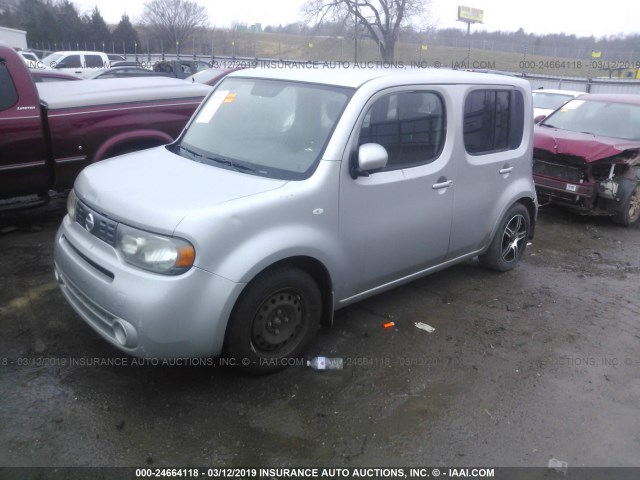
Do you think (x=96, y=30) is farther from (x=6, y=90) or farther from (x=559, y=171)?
(x=559, y=171)

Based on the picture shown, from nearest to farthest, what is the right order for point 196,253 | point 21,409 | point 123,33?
point 196,253 < point 21,409 < point 123,33

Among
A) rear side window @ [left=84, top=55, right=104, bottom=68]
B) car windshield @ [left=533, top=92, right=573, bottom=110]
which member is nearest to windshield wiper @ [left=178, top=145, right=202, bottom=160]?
car windshield @ [left=533, top=92, right=573, bottom=110]

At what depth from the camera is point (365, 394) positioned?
3.34 m

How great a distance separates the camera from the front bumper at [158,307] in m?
2.79

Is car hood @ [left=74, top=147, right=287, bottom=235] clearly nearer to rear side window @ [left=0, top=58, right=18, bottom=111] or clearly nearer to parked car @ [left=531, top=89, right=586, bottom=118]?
rear side window @ [left=0, top=58, right=18, bottom=111]

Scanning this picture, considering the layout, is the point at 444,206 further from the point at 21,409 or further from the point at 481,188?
the point at 21,409

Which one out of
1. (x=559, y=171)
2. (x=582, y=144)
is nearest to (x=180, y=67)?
(x=559, y=171)

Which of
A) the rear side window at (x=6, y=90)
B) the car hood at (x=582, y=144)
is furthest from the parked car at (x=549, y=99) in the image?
the rear side window at (x=6, y=90)

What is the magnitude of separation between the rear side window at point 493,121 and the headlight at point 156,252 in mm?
2604

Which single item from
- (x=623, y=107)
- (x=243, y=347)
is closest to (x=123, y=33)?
(x=623, y=107)

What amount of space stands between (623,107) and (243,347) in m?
7.68

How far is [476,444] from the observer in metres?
2.97

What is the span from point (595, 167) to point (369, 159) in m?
5.45

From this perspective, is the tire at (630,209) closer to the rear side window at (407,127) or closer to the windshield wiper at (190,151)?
the rear side window at (407,127)
